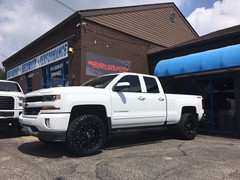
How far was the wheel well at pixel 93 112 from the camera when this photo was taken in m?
5.82

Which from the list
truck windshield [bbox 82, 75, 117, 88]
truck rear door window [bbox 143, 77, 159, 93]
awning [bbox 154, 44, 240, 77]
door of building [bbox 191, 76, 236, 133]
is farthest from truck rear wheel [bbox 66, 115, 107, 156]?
door of building [bbox 191, 76, 236, 133]

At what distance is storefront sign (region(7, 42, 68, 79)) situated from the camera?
1403cm

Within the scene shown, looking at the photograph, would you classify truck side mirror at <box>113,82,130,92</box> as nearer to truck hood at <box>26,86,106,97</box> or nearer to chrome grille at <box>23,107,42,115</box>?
truck hood at <box>26,86,106,97</box>

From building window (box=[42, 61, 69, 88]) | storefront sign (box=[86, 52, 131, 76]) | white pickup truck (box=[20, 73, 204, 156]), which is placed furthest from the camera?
building window (box=[42, 61, 69, 88])

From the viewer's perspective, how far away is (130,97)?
6680mm

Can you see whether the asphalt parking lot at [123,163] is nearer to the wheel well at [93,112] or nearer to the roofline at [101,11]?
the wheel well at [93,112]

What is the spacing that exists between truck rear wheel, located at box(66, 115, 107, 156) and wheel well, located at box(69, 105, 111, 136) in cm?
22

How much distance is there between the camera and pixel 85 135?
5.71 metres

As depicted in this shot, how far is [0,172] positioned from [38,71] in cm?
1357

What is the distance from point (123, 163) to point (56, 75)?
1114cm

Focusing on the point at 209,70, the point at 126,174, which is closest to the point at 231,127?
the point at 209,70

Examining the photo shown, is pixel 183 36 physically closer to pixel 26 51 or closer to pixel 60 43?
pixel 60 43

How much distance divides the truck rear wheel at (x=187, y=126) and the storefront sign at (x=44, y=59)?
7.81 meters

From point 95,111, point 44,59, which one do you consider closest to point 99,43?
point 44,59
